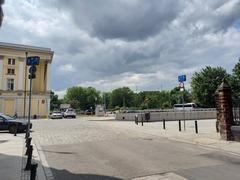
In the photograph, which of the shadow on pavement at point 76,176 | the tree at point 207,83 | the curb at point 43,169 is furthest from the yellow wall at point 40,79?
the shadow on pavement at point 76,176

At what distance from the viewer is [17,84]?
2450 inches

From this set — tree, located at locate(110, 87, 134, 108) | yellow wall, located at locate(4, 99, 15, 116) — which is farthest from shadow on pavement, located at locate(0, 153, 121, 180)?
tree, located at locate(110, 87, 134, 108)

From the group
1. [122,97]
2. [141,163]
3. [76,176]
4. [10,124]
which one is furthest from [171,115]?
[122,97]

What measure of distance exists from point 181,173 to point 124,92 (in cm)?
13940

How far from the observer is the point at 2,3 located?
475 centimetres

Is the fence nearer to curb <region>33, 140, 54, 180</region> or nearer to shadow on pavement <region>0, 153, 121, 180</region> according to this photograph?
curb <region>33, 140, 54, 180</region>

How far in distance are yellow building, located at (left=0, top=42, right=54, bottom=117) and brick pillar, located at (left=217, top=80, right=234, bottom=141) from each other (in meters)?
51.8

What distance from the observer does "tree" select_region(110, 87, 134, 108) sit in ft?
481

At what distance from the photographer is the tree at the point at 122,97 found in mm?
146500

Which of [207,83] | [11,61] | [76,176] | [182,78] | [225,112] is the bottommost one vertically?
[76,176]

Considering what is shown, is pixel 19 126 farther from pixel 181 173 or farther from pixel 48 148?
pixel 181 173

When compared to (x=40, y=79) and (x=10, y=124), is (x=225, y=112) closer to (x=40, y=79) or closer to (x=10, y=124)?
(x=10, y=124)

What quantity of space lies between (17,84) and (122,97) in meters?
88.4

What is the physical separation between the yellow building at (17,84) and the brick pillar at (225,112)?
5185 cm
